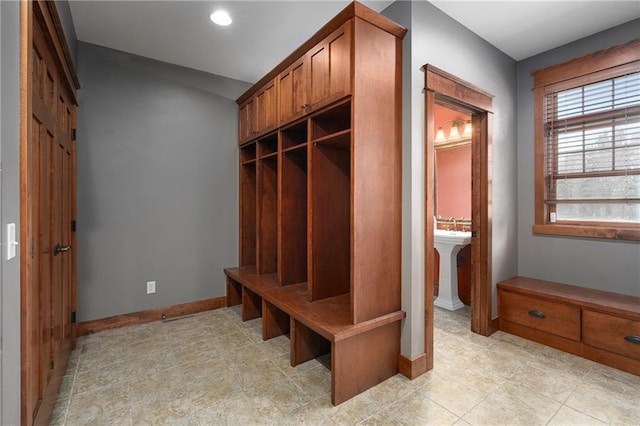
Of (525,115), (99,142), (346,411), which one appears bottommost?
(346,411)

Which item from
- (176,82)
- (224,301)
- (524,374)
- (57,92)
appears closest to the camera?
(57,92)

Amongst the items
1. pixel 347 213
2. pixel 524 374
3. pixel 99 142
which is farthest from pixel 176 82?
pixel 524 374

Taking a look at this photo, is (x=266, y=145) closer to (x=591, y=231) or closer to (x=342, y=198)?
(x=342, y=198)

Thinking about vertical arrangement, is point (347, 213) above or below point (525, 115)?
below

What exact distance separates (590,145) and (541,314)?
63.0 inches

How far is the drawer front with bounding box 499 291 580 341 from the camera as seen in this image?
8.21 ft

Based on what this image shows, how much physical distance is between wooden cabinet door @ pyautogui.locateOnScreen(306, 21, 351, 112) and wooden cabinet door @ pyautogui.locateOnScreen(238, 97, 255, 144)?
1230 millimetres

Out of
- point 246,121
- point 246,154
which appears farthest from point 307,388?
point 246,121

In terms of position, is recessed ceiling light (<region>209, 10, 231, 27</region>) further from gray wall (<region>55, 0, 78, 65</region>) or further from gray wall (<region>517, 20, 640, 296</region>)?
gray wall (<region>517, 20, 640, 296</region>)

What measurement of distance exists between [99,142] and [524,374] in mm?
4138

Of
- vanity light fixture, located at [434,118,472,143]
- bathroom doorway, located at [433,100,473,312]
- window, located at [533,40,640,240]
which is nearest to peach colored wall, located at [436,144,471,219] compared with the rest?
bathroom doorway, located at [433,100,473,312]

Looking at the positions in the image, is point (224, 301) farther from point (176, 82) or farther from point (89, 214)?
point (176, 82)

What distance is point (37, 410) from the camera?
4.84 feet

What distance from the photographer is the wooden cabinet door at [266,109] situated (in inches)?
113
